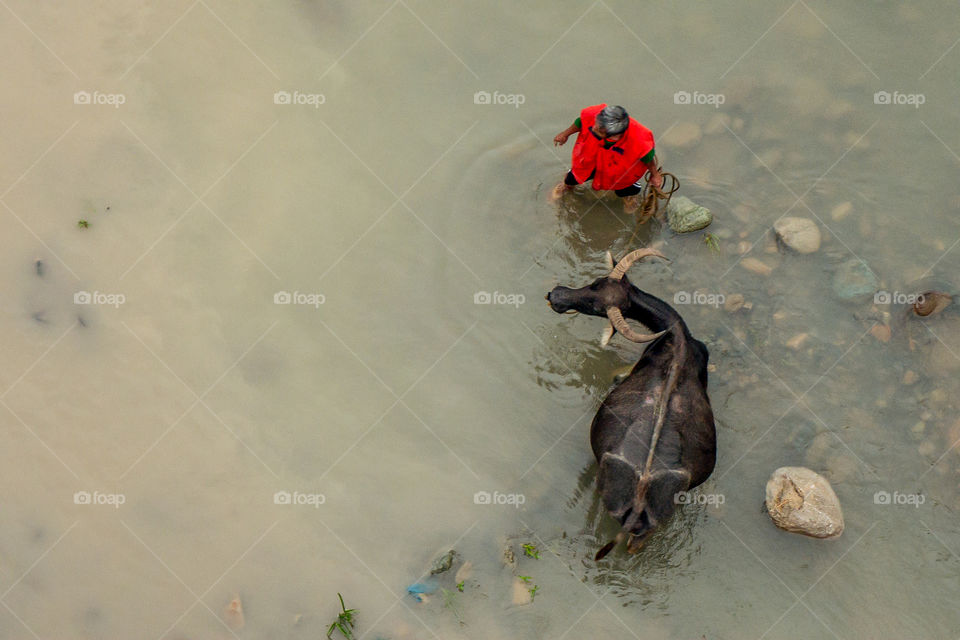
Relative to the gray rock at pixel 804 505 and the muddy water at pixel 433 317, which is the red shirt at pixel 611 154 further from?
the gray rock at pixel 804 505

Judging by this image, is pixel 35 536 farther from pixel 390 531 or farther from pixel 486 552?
pixel 486 552

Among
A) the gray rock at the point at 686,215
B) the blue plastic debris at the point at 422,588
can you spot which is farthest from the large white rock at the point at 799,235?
the blue plastic debris at the point at 422,588

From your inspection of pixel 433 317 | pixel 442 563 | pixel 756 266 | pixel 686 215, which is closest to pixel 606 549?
pixel 442 563

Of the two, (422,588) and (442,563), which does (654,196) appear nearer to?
(442,563)

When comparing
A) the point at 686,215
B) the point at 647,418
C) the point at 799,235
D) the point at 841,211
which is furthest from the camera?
the point at 841,211

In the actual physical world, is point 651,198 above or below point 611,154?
below

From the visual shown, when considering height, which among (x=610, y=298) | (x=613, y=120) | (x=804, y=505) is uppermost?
(x=613, y=120)
